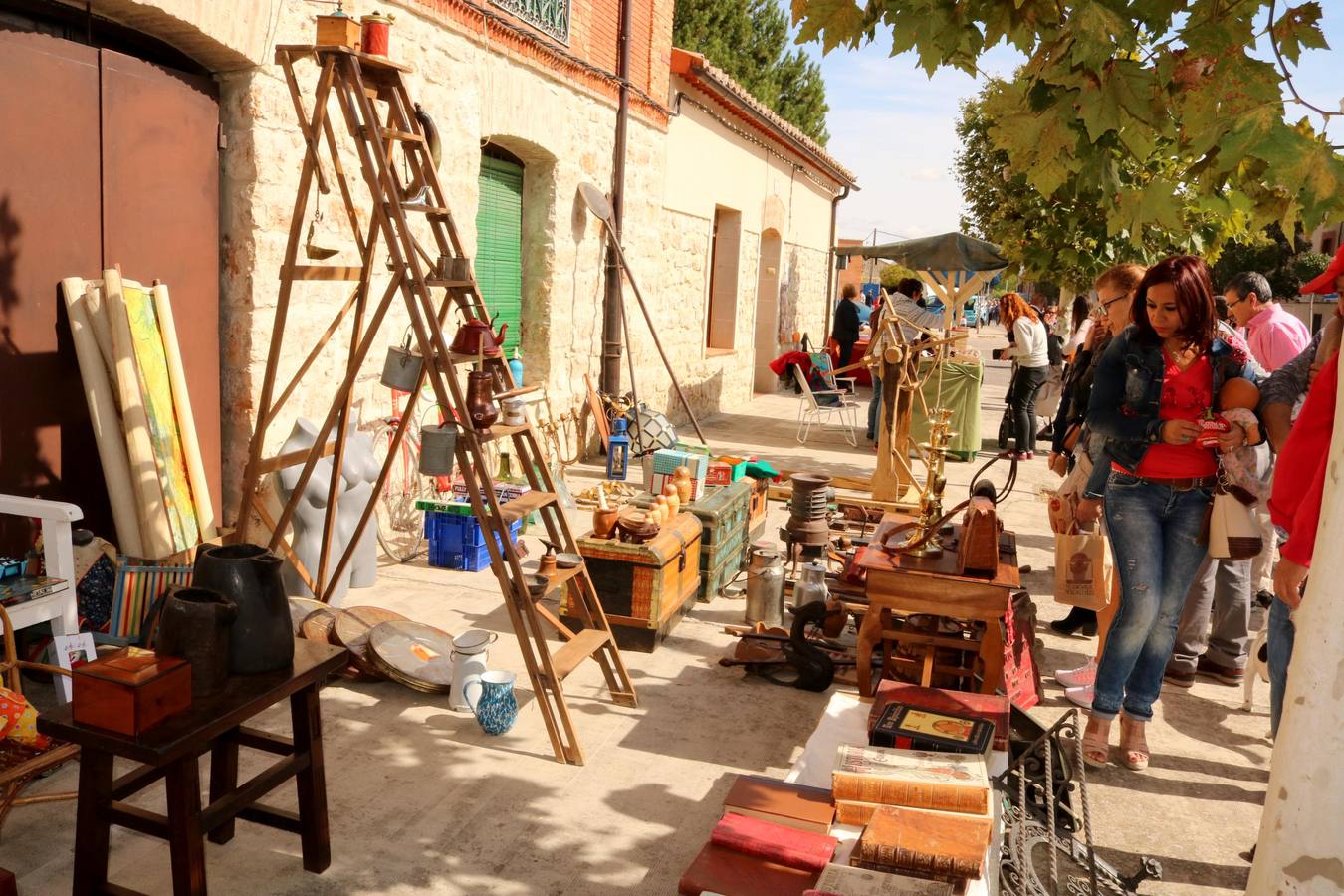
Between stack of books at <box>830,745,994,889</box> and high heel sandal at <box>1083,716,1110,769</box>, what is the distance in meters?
1.13

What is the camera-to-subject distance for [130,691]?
8.38 feet

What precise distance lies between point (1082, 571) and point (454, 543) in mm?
3592

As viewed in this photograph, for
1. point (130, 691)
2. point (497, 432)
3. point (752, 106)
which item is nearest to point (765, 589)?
point (497, 432)

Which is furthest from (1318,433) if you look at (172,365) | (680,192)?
(680,192)

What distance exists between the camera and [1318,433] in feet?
10.0

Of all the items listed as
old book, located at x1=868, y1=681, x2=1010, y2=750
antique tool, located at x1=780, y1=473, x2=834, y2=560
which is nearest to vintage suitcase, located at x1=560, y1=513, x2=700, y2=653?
antique tool, located at x1=780, y1=473, x2=834, y2=560

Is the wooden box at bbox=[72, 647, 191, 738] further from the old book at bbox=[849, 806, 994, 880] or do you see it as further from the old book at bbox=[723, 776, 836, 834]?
the old book at bbox=[849, 806, 994, 880]

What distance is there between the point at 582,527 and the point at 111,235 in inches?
142

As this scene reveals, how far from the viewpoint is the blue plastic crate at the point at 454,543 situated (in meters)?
6.54

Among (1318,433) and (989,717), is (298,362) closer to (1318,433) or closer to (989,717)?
(989,717)

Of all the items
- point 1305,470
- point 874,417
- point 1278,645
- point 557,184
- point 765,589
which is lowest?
point 765,589

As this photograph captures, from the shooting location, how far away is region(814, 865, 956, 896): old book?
255 cm

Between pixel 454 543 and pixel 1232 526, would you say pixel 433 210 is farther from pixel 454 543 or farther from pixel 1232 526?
pixel 1232 526

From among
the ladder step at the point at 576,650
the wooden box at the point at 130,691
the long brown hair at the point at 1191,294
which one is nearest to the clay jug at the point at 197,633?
the wooden box at the point at 130,691
